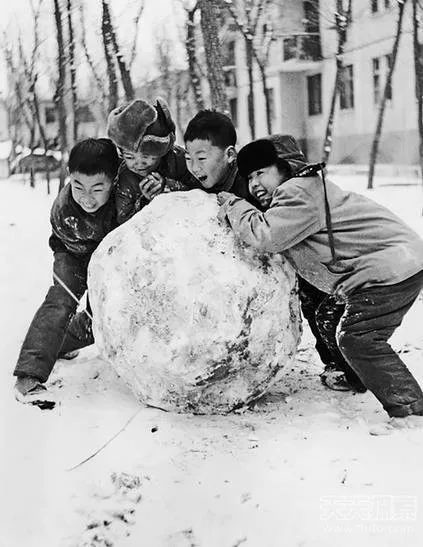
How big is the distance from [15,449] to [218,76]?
567 centimetres

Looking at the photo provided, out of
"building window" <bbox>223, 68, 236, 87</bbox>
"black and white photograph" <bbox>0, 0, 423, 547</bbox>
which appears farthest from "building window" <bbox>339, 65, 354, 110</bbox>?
"black and white photograph" <bbox>0, 0, 423, 547</bbox>

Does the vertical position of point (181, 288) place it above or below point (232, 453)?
above

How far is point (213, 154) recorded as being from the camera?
365cm

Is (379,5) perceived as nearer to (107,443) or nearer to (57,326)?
(57,326)

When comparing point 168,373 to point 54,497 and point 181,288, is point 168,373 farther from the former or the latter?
point 54,497

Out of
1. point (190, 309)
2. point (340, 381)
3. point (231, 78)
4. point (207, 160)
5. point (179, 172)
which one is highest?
point (207, 160)

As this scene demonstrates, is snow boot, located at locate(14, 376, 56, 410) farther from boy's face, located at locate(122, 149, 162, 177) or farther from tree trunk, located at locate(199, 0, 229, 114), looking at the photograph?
tree trunk, located at locate(199, 0, 229, 114)

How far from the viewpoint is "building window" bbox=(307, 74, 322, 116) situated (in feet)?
90.0

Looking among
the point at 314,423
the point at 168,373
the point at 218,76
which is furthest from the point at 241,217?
the point at 218,76

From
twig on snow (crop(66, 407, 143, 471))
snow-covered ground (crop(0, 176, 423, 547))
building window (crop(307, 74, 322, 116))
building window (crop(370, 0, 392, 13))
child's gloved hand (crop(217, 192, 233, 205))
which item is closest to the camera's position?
snow-covered ground (crop(0, 176, 423, 547))

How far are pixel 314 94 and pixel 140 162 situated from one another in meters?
25.3

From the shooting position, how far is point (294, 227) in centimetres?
324

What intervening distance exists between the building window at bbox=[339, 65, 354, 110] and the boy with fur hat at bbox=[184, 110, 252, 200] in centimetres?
2158

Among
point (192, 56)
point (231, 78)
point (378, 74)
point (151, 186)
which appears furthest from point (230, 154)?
point (231, 78)
